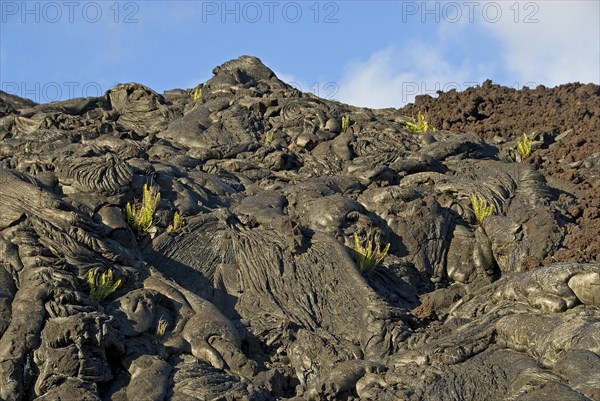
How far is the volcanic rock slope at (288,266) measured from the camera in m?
15.4

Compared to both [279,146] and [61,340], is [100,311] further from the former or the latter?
[279,146]

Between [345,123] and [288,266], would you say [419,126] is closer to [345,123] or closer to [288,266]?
[345,123]

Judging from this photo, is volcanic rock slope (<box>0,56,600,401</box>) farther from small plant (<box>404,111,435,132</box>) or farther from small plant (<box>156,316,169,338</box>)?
small plant (<box>404,111,435,132</box>)

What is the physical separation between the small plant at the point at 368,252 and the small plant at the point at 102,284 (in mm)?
3883

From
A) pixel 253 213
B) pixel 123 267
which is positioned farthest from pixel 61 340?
pixel 253 213

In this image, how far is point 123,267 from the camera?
57.0 ft

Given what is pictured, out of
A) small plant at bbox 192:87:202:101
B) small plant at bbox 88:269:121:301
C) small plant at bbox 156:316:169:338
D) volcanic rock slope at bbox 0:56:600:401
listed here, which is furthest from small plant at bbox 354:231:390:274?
small plant at bbox 192:87:202:101

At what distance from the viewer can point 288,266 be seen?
18.6 m

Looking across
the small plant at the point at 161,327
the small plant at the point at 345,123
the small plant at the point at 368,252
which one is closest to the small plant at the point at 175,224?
the small plant at the point at 161,327

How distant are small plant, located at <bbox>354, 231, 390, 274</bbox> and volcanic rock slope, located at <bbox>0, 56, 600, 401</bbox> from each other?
5.7 inches

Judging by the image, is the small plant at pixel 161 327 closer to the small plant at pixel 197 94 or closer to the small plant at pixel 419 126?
the small plant at pixel 419 126

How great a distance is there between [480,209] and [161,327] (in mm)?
6824

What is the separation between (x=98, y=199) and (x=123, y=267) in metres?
1.55

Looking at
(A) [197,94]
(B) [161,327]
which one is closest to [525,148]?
(A) [197,94]
